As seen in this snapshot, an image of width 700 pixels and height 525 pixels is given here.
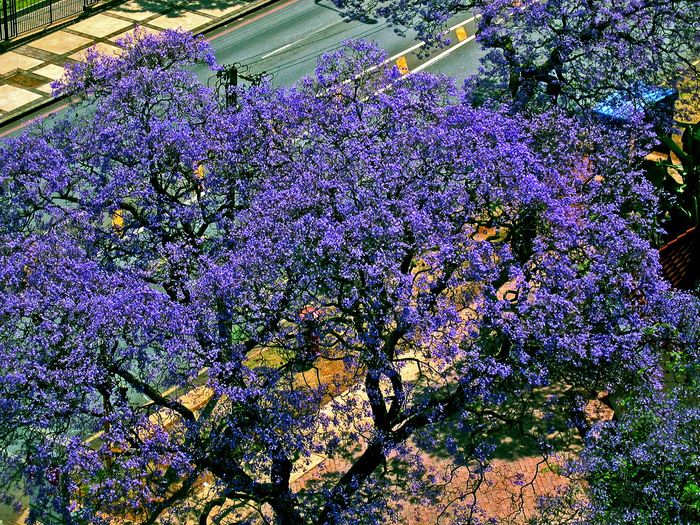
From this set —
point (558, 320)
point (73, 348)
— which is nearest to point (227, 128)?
point (73, 348)

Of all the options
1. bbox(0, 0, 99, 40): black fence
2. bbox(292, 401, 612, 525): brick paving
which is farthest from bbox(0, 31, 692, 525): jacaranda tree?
bbox(0, 0, 99, 40): black fence

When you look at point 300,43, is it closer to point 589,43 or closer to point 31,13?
point 31,13

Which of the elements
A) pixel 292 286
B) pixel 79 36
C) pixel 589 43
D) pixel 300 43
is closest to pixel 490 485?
pixel 292 286

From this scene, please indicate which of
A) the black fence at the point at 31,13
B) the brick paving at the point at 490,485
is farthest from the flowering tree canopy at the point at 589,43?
the black fence at the point at 31,13

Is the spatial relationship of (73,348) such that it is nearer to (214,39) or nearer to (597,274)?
(597,274)

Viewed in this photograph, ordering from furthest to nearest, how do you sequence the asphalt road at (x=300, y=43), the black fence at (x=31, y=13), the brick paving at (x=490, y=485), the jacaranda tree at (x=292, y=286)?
the black fence at (x=31, y=13) < the asphalt road at (x=300, y=43) < the brick paving at (x=490, y=485) < the jacaranda tree at (x=292, y=286)

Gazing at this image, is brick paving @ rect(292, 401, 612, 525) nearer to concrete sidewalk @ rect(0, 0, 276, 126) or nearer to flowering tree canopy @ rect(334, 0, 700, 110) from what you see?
flowering tree canopy @ rect(334, 0, 700, 110)

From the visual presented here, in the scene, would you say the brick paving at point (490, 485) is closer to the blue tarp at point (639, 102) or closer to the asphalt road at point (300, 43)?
the blue tarp at point (639, 102)
